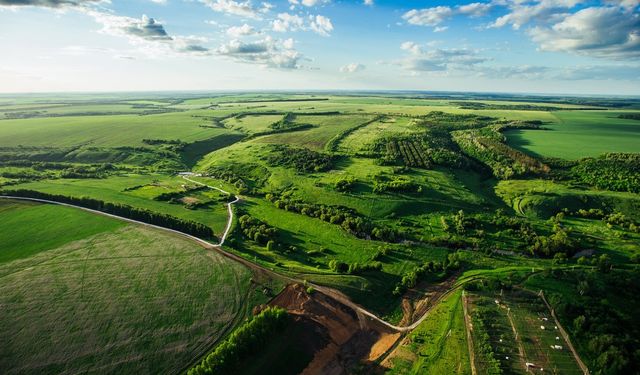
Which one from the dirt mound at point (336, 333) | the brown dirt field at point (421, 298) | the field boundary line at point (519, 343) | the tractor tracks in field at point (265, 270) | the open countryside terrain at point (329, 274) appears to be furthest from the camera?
the brown dirt field at point (421, 298)

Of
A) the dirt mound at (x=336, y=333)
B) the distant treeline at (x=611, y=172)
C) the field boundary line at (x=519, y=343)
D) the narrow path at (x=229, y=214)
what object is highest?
the distant treeline at (x=611, y=172)

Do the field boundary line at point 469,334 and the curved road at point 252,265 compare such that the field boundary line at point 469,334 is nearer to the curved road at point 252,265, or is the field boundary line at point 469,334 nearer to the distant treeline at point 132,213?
the curved road at point 252,265

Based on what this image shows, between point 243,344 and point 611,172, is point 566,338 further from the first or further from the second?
point 611,172

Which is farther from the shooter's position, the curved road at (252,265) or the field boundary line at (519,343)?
the curved road at (252,265)

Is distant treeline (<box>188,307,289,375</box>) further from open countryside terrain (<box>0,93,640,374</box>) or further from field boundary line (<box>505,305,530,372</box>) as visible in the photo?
field boundary line (<box>505,305,530,372</box>)

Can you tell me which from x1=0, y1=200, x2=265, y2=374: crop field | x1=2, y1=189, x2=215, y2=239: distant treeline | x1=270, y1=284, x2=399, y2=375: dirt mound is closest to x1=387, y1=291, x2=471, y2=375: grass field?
Answer: x1=270, y1=284, x2=399, y2=375: dirt mound

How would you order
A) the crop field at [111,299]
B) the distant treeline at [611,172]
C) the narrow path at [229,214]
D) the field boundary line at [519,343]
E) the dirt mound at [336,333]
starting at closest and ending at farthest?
the field boundary line at [519,343]
the crop field at [111,299]
the dirt mound at [336,333]
the narrow path at [229,214]
the distant treeline at [611,172]

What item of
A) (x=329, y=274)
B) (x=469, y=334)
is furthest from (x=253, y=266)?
(x=469, y=334)

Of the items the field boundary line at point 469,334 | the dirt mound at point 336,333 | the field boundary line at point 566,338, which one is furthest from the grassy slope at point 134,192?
the field boundary line at point 566,338
